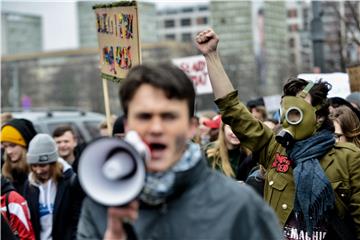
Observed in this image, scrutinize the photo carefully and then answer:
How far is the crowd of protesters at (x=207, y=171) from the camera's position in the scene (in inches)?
106

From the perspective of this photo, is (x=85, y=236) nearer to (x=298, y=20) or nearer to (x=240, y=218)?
(x=240, y=218)

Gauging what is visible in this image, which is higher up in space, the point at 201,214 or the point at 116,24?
the point at 116,24

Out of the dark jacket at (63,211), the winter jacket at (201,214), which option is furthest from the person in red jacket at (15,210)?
the winter jacket at (201,214)

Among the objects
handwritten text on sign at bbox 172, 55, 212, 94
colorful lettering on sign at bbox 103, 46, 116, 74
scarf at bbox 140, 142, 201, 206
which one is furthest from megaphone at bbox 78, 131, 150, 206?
handwritten text on sign at bbox 172, 55, 212, 94

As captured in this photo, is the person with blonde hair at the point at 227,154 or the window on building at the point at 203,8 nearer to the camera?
the person with blonde hair at the point at 227,154

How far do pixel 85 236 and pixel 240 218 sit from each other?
52 centimetres

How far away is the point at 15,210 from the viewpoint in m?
6.01

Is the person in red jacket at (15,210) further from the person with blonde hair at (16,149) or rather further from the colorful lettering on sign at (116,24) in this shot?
the colorful lettering on sign at (116,24)

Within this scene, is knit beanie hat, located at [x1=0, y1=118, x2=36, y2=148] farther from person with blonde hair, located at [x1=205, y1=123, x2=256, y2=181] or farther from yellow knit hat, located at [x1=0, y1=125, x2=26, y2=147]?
person with blonde hair, located at [x1=205, y1=123, x2=256, y2=181]

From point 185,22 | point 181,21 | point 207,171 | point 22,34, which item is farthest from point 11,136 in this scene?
point 181,21

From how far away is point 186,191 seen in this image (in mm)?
2730

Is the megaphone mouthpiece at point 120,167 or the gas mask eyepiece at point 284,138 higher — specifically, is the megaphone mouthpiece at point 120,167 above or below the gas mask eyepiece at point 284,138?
above

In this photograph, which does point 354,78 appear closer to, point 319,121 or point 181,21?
point 319,121

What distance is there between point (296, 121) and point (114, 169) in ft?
8.16
